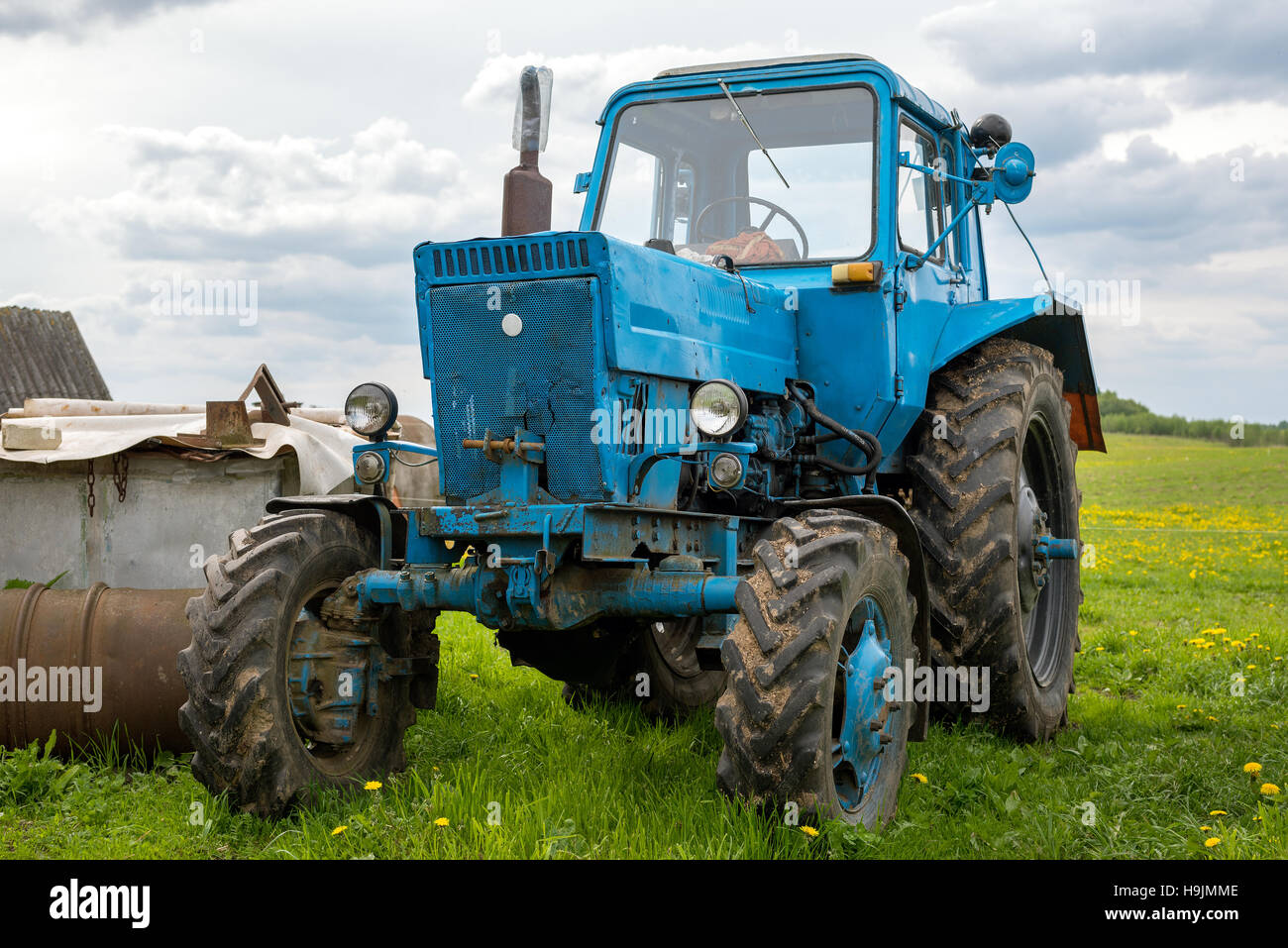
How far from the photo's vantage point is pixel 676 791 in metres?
4.55

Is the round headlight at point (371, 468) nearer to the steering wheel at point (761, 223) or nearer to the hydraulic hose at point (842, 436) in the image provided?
the hydraulic hose at point (842, 436)

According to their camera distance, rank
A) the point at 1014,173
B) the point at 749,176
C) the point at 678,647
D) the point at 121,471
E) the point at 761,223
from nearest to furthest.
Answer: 1. the point at 1014,173
2. the point at 761,223
3. the point at 749,176
4. the point at 678,647
5. the point at 121,471

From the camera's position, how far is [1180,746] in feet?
19.0

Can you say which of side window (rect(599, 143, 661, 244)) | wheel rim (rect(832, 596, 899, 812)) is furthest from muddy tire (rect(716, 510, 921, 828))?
side window (rect(599, 143, 661, 244))

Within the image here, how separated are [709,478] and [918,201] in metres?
2.40

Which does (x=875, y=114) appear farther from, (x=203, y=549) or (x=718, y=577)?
(x=203, y=549)

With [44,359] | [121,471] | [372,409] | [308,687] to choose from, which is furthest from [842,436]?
[44,359]

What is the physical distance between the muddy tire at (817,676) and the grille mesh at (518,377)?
79cm

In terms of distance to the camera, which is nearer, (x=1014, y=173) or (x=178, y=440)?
(x=1014, y=173)

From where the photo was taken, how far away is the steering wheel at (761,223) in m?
5.84

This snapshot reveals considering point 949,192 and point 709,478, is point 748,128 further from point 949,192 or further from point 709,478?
point 709,478

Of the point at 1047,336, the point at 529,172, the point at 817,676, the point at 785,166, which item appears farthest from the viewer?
the point at 1047,336

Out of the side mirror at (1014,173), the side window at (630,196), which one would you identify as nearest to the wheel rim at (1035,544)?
the side mirror at (1014,173)

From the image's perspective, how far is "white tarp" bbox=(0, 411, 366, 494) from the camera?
6.91 metres
